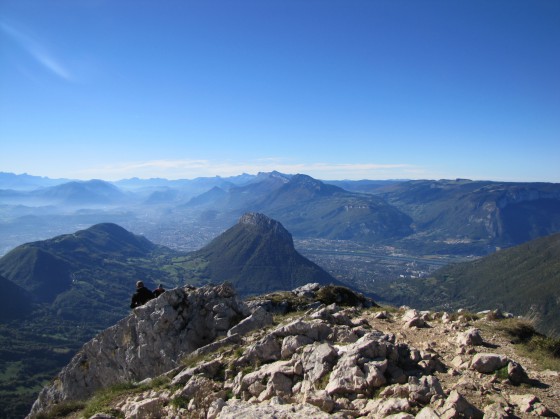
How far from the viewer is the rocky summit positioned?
1108 cm

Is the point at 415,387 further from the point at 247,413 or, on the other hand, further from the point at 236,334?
the point at 236,334

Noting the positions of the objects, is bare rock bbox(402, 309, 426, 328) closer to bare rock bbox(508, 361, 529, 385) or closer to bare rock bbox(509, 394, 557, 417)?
bare rock bbox(508, 361, 529, 385)

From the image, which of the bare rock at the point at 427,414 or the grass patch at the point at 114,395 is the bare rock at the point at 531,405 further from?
the grass patch at the point at 114,395

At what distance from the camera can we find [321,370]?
13281 mm

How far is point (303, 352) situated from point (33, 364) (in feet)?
627

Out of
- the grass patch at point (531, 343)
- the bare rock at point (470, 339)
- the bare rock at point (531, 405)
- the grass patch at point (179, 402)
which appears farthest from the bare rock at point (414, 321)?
the grass patch at point (179, 402)

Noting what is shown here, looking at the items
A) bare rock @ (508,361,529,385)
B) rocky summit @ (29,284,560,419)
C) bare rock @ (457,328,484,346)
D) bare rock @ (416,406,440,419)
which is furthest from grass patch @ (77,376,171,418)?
bare rock @ (508,361,529,385)

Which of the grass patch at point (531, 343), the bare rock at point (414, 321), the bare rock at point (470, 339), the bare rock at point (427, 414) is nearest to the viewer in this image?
the bare rock at point (427, 414)

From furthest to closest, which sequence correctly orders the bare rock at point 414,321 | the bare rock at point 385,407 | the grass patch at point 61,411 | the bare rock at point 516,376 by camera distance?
the bare rock at point 414,321
the grass patch at point 61,411
the bare rock at point 516,376
the bare rock at point 385,407

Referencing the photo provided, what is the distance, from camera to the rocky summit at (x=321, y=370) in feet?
36.3

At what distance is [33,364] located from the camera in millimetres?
161625

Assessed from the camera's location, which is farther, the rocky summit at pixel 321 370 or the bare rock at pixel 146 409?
the bare rock at pixel 146 409

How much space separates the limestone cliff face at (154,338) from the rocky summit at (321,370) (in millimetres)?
87

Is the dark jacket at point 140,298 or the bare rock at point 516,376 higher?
the bare rock at point 516,376
